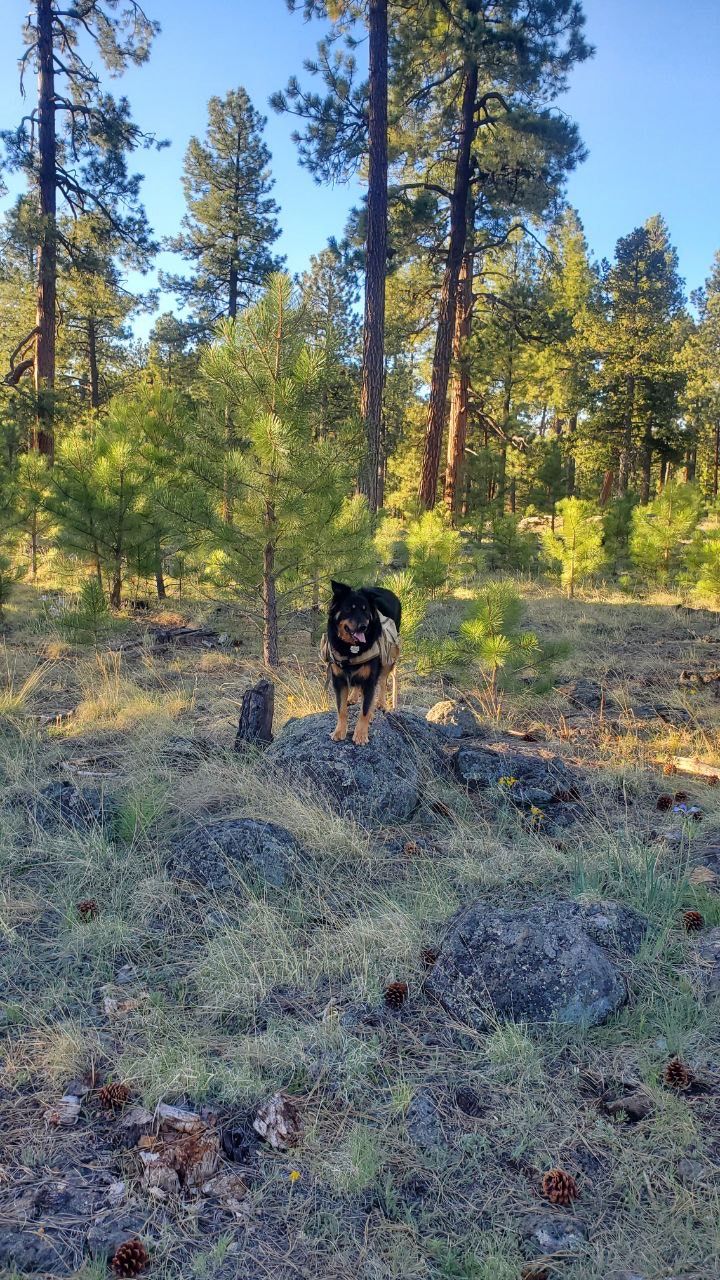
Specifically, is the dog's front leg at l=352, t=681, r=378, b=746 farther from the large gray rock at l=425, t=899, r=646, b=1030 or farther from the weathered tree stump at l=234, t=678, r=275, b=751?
the large gray rock at l=425, t=899, r=646, b=1030

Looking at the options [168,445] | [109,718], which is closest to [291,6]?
[168,445]

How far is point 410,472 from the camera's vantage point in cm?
3167

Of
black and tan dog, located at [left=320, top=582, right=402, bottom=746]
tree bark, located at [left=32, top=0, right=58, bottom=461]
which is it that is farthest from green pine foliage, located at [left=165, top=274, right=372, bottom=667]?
tree bark, located at [left=32, top=0, right=58, bottom=461]

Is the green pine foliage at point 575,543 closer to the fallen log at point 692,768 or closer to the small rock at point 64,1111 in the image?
the fallen log at point 692,768

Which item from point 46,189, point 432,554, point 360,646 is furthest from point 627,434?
point 360,646

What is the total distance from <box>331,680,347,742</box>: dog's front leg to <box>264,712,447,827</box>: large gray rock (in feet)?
0.16

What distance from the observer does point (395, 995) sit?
8.35 ft

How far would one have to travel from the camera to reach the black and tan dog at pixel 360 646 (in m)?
3.51

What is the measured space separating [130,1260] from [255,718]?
129 inches

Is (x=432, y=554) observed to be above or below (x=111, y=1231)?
above

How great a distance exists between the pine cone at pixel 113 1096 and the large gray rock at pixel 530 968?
3.59 feet

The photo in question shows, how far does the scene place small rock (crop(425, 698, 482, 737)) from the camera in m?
5.22

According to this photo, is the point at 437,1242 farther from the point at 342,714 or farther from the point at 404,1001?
the point at 342,714

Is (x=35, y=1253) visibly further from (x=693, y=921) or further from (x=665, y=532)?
(x=665, y=532)
